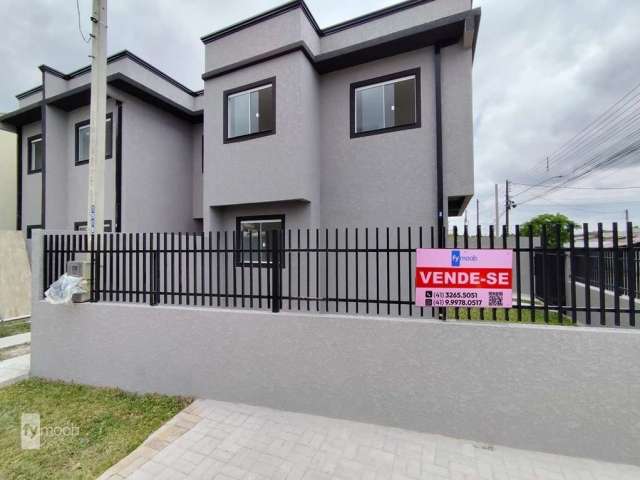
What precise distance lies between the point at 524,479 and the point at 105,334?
5.12 meters

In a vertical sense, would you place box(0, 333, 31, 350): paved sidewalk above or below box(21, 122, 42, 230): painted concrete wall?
below

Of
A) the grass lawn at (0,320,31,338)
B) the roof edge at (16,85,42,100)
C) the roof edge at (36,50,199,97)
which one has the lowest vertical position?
the grass lawn at (0,320,31,338)

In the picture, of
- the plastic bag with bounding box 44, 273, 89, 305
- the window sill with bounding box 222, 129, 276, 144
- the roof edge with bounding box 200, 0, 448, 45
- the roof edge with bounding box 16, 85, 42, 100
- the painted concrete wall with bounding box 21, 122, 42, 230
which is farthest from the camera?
the roof edge with bounding box 16, 85, 42, 100

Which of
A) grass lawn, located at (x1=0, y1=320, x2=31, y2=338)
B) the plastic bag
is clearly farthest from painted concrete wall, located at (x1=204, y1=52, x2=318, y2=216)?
grass lawn, located at (x1=0, y1=320, x2=31, y2=338)

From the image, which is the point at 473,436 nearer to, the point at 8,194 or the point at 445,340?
the point at 445,340

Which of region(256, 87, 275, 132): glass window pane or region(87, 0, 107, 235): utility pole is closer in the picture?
region(87, 0, 107, 235): utility pole

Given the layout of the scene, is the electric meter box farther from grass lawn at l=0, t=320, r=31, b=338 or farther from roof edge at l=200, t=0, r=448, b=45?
roof edge at l=200, t=0, r=448, b=45

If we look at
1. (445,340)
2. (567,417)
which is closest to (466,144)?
(445,340)

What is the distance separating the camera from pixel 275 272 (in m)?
3.73

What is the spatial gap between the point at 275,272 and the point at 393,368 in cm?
174

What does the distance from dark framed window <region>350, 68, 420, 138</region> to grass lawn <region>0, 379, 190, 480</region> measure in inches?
237

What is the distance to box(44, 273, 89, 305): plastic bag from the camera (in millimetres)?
4309

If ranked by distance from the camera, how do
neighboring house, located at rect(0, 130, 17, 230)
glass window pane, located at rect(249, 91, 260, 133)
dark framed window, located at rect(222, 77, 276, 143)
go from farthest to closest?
neighboring house, located at rect(0, 130, 17, 230)
glass window pane, located at rect(249, 91, 260, 133)
dark framed window, located at rect(222, 77, 276, 143)

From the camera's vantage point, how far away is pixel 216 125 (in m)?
7.03
